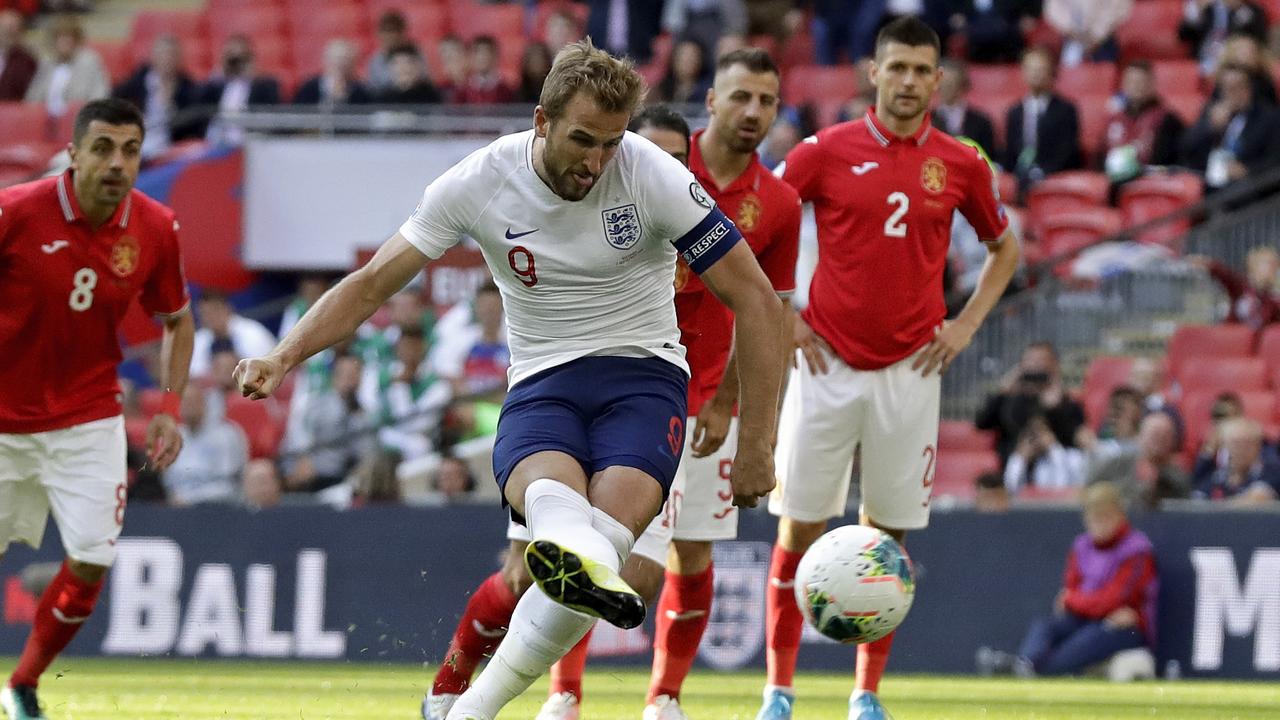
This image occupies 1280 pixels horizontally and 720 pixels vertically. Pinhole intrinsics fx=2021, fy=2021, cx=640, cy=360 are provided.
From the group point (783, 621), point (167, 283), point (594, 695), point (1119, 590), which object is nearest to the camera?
point (783, 621)

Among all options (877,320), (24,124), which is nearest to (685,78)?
(24,124)

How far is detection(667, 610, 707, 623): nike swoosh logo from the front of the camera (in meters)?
8.94

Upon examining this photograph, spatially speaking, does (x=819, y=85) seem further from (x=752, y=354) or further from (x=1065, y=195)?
(x=752, y=354)

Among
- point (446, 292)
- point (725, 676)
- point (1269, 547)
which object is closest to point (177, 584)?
point (725, 676)

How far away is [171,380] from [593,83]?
12.0ft

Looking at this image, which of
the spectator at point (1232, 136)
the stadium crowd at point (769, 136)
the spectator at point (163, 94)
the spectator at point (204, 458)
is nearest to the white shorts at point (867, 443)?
the stadium crowd at point (769, 136)

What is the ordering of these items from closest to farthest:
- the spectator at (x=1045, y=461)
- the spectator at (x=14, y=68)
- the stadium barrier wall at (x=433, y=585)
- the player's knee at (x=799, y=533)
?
1. the player's knee at (x=799, y=533)
2. the stadium barrier wall at (x=433, y=585)
3. the spectator at (x=1045, y=461)
4. the spectator at (x=14, y=68)

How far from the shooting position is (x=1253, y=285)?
16.1m

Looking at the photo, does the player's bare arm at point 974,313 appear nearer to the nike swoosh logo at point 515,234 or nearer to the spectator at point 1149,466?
the nike swoosh logo at point 515,234

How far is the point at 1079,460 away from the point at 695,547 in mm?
6865

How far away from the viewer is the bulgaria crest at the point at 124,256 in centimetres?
934

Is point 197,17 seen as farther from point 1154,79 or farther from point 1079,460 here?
point 1079,460

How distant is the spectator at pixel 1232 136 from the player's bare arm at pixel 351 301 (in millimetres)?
11409

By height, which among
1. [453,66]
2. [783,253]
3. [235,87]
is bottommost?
[783,253]
